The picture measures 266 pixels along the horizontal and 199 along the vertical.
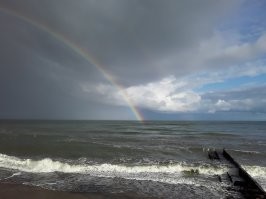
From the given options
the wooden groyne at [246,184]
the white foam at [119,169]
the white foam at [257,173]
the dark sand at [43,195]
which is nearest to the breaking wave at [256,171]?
the white foam at [257,173]

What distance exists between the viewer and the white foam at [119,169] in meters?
17.9

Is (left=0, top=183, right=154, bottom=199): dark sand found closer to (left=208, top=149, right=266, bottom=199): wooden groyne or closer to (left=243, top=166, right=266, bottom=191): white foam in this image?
(left=208, top=149, right=266, bottom=199): wooden groyne

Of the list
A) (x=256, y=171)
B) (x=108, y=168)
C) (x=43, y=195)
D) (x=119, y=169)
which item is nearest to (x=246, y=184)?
(x=256, y=171)

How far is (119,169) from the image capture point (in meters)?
19.8

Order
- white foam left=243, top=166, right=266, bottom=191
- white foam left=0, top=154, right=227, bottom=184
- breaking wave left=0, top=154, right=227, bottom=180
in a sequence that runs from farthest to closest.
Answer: breaking wave left=0, top=154, right=227, bottom=180, white foam left=0, top=154, right=227, bottom=184, white foam left=243, top=166, right=266, bottom=191

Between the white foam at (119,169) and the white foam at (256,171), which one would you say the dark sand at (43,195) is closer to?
the white foam at (119,169)

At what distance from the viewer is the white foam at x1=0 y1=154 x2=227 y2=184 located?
705 inches

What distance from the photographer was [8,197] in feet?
39.9

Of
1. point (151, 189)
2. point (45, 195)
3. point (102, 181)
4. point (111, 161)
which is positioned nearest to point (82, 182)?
point (102, 181)

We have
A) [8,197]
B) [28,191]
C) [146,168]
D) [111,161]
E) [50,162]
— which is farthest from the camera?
[111,161]

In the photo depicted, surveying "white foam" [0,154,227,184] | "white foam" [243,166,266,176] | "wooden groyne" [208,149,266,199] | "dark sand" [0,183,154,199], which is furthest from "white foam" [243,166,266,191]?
"dark sand" [0,183,154,199]

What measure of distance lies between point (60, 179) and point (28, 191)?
3.25m

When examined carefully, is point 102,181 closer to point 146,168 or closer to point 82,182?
point 82,182

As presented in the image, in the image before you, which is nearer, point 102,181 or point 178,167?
point 102,181
